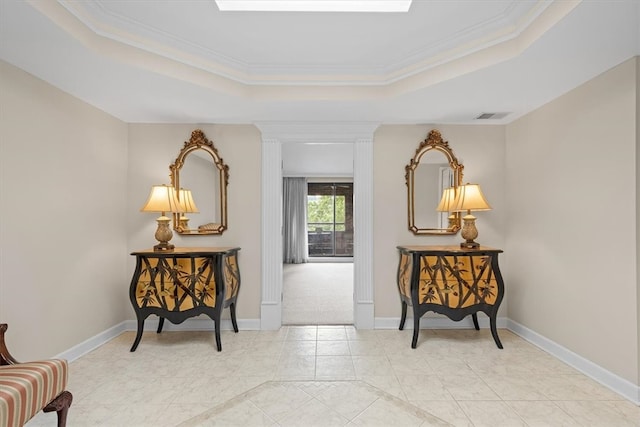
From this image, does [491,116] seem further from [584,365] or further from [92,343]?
[92,343]

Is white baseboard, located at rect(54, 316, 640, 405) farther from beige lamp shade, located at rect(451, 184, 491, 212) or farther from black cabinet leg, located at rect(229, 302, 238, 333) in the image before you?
beige lamp shade, located at rect(451, 184, 491, 212)

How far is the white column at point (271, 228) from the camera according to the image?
Result: 11.1 feet

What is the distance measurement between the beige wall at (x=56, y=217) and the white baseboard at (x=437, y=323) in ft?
8.97

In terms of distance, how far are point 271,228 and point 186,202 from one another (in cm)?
89

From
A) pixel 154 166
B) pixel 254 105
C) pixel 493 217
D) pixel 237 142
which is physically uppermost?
pixel 254 105

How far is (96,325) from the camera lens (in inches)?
115

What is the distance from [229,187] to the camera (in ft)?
11.2

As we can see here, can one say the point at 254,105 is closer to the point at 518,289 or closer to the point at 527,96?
the point at 527,96

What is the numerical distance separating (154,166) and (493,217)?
3.63 meters

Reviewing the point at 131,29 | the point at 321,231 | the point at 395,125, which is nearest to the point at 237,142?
the point at 131,29

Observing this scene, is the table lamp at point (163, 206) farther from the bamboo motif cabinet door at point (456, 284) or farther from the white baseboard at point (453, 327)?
the bamboo motif cabinet door at point (456, 284)

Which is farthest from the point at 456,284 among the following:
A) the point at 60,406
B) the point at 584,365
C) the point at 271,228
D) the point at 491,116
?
the point at 60,406

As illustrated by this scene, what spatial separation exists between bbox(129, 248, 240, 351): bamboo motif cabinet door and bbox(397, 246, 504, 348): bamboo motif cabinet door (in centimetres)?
177

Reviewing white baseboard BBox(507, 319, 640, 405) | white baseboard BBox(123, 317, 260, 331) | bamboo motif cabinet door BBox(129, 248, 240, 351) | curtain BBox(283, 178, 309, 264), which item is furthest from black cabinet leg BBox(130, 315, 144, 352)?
curtain BBox(283, 178, 309, 264)
